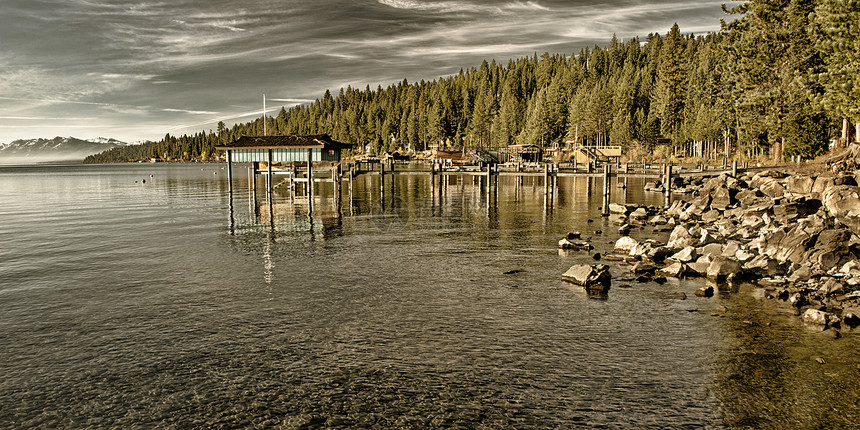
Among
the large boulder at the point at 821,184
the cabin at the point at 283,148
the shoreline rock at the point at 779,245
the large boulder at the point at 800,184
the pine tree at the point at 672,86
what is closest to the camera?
the shoreline rock at the point at 779,245

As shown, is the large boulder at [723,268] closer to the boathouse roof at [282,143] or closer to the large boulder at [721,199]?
the large boulder at [721,199]

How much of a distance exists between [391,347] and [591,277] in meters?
8.78

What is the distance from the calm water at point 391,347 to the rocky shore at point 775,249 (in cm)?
108

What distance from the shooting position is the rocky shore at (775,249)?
55.5ft

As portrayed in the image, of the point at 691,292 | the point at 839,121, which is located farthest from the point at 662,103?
the point at 691,292

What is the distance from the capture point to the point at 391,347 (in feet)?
44.4

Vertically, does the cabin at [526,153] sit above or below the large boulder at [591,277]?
above

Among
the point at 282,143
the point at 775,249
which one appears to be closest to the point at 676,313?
the point at 775,249

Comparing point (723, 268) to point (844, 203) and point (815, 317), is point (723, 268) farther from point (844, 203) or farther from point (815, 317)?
point (844, 203)

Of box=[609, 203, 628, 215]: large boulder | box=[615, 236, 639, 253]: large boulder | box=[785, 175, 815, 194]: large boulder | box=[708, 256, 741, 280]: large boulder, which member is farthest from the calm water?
box=[785, 175, 815, 194]: large boulder

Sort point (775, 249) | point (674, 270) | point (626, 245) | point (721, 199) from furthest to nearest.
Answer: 1. point (721, 199)
2. point (626, 245)
3. point (775, 249)
4. point (674, 270)

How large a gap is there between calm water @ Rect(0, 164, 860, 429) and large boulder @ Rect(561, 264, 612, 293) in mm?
507

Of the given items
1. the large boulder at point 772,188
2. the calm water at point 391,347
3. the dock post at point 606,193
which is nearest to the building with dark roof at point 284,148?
the dock post at point 606,193

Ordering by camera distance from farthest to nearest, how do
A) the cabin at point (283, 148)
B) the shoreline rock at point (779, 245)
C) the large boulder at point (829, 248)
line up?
the cabin at point (283, 148) < the large boulder at point (829, 248) < the shoreline rock at point (779, 245)
